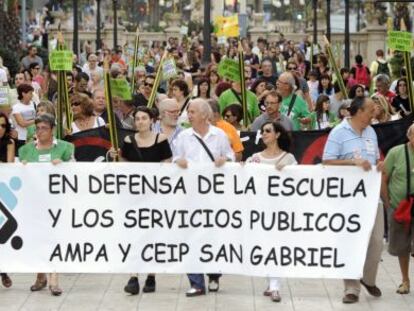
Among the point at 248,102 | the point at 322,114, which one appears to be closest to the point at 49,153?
the point at 248,102

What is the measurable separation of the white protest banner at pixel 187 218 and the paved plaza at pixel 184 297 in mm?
253

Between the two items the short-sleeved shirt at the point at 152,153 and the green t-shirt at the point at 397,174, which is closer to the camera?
the green t-shirt at the point at 397,174

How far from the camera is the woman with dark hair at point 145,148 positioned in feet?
38.0

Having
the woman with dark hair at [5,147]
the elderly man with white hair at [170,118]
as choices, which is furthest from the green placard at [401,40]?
the woman with dark hair at [5,147]

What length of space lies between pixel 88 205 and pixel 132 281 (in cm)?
76

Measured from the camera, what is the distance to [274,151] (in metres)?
11.5

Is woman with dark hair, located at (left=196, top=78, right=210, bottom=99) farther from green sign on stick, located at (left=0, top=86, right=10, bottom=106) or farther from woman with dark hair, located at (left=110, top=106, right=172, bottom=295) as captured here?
woman with dark hair, located at (left=110, top=106, right=172, bottom=295)

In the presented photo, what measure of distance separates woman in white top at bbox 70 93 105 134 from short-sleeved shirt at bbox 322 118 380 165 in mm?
3643

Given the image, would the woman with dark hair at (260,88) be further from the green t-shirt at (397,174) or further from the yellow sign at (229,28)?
the yellow sign at (229,28)

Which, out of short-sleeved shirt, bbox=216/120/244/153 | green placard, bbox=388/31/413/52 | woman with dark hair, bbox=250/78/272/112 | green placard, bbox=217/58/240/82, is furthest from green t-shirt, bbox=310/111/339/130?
short-sleeved shirt, bbox=216/120/244/153

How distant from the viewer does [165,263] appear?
36.9 feet

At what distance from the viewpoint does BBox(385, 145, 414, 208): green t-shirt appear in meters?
11.5

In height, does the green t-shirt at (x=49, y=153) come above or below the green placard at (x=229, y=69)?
below

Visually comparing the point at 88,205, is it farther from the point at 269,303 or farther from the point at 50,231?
the point at 269,303
